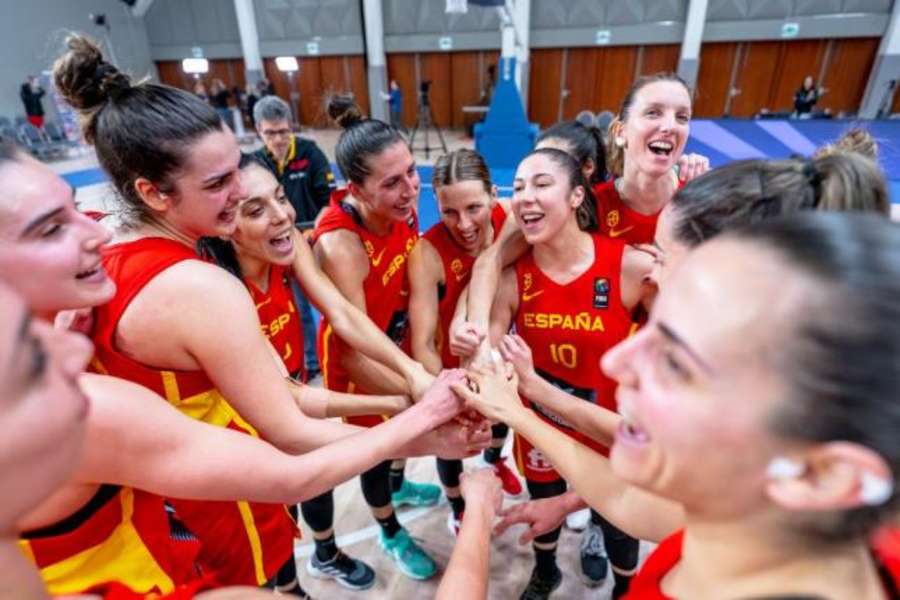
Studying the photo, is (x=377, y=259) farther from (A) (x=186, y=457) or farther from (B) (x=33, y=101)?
(B) (x=33, y=101)

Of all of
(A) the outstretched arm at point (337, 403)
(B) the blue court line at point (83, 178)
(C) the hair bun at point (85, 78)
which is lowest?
(B) the blue court line at point (83, 178)

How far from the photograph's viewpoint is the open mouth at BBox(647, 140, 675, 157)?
265 cm

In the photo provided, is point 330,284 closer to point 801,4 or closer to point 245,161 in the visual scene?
point 245,161

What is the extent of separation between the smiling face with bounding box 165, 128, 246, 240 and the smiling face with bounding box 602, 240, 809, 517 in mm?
1382

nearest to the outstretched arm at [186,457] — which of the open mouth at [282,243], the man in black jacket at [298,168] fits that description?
the open mouth at [282,243]

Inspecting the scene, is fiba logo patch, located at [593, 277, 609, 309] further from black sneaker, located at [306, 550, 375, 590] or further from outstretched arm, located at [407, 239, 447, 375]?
black sneaker, located at [306, 550, 375, 590]

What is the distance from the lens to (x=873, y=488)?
682 mm

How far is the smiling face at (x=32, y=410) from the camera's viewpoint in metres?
0.57

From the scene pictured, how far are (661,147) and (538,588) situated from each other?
2.36 m

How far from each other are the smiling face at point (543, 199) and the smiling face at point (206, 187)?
1.22m

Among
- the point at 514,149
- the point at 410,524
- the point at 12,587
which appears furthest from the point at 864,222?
the point at 514,149

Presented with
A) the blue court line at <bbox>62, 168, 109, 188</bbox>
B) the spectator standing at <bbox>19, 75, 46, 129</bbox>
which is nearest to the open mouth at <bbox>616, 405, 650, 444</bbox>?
the blue court line at <bbox>62, 168, 109, 188</bbox>

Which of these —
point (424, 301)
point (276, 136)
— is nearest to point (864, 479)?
point (424, 301)

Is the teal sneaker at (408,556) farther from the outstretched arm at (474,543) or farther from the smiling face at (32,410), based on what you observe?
the smiling face at (32,410)
